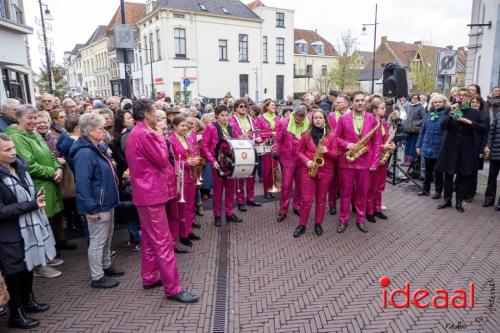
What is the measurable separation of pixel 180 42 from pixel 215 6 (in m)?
5.88

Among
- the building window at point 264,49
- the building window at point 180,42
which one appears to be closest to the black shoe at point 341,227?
the building window at point 180,42

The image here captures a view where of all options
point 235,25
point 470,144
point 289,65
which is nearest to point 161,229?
point 470,144

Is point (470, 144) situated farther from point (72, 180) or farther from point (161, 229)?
point (72, 180)

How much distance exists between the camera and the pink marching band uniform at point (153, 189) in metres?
3.78

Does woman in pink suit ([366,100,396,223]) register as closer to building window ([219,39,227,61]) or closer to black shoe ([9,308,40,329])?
black shoe ([9,308,40,329])

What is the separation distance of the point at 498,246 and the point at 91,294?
5.69 metres

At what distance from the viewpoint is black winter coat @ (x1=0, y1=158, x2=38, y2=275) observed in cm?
342

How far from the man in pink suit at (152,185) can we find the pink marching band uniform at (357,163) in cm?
305

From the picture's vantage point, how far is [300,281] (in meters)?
4.58

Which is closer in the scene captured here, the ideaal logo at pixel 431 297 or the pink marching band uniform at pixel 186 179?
the ideaal logo at pixel 431 297

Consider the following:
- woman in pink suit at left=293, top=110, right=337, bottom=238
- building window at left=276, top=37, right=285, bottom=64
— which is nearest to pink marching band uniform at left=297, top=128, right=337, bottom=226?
woman in pink suit at left=293, top=110, right=337, bottom=238

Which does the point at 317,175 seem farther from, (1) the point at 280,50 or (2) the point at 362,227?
(1) the point at 280,50

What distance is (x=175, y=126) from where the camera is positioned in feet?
17.9

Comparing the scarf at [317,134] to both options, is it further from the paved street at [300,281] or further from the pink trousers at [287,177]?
the paved street at [300,281]
